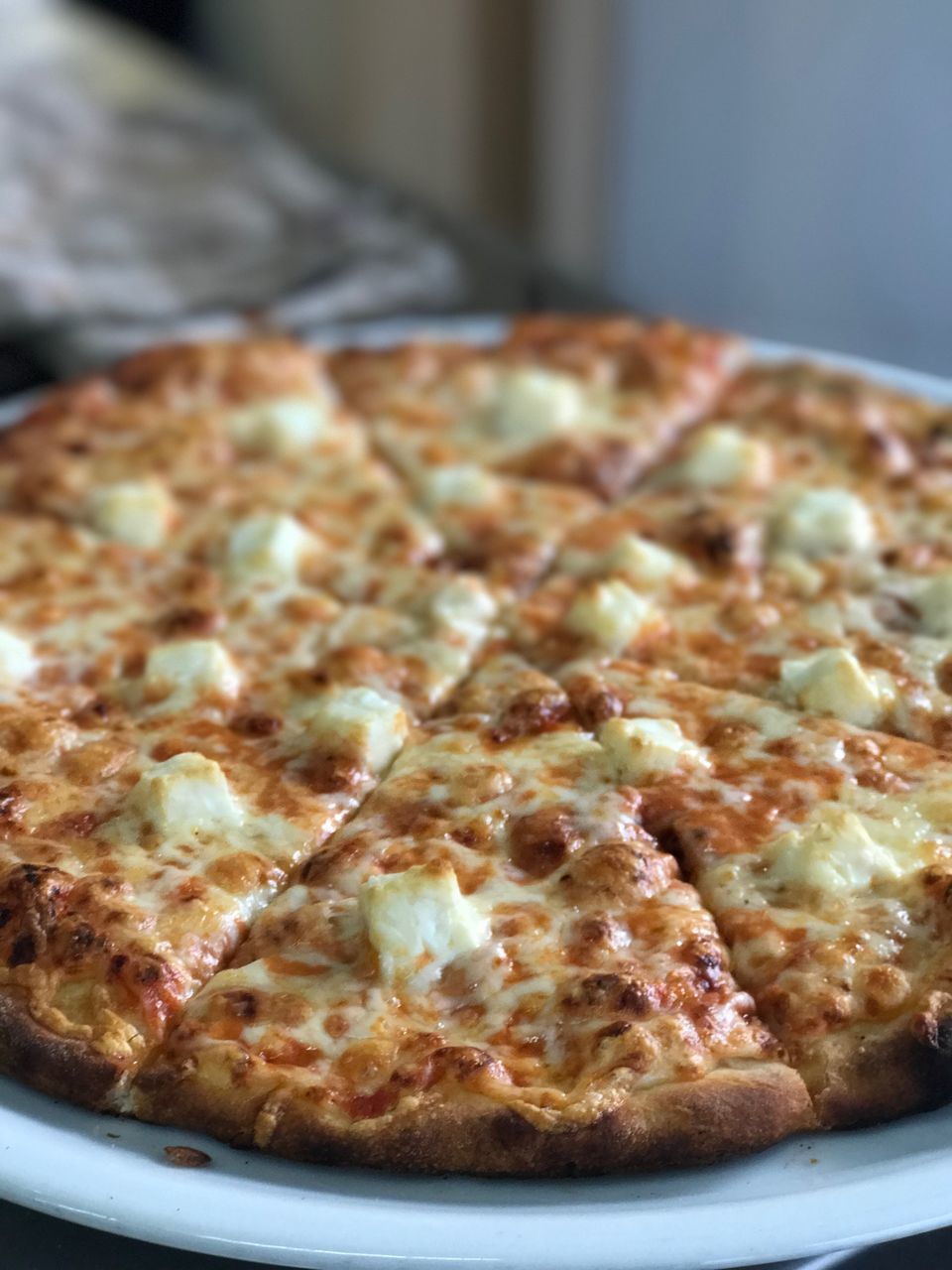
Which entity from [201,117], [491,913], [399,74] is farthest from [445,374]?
[399,74]

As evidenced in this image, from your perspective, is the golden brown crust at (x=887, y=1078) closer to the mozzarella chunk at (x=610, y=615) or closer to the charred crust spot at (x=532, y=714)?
the charred crust spot at (x=532, y=714)

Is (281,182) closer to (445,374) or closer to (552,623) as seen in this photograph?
(445,374)

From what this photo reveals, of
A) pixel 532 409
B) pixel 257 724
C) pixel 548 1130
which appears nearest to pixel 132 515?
pixel 257 724

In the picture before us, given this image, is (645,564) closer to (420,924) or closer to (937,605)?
(937,605)

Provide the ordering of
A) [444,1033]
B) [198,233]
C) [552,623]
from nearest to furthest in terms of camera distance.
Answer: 1. [444,1033]
2. [552,623]
3. [198,233]

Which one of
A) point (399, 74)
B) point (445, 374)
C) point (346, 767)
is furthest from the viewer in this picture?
point (399, 74)

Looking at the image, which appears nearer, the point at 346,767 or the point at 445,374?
the point at 346,767

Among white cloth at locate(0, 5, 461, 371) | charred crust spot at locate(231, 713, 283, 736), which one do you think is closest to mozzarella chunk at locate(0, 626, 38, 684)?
charred crust spot at locate(231, 713, 283, 736)

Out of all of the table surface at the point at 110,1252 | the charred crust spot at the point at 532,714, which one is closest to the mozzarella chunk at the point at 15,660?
the charred crust spot at the point at 532,714

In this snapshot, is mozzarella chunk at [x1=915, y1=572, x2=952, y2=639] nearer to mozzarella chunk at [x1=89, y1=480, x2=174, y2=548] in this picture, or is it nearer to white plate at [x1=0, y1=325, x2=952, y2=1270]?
white plate at [x1=0, y1=325, x2=952, y2=1270]
